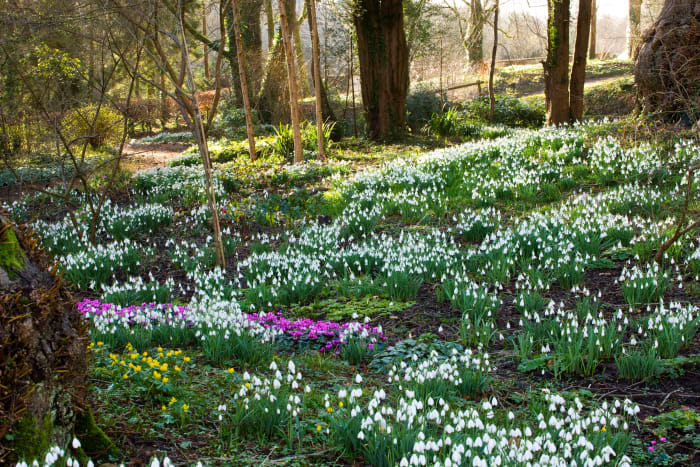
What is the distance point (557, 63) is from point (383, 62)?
4705 mm

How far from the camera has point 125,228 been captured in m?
7.92

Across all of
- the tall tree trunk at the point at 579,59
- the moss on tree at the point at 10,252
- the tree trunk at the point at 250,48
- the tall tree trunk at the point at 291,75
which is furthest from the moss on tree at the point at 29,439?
the tree trunk at the point at 250,48

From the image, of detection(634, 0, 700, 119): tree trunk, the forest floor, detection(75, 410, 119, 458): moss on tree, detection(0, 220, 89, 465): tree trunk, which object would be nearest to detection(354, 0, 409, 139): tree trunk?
the forest floor

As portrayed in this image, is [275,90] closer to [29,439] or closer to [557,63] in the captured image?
[557,63]

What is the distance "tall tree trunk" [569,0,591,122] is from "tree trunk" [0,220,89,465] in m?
12.7

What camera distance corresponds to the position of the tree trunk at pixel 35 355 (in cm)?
198

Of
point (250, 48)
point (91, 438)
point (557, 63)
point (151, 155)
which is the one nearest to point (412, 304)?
point (91, 438)

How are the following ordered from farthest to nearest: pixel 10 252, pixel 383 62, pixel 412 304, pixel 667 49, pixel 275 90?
pixel 275 90 < pixel 383 62 < pixel 667 49 < pixel 412 304 < pixel 10 252

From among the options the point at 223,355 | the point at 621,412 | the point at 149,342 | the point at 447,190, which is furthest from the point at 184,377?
the point at 447,190

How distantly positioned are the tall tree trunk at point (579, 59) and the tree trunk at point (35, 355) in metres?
12.7

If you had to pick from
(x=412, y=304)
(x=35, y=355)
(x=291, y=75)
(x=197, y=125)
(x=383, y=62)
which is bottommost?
(x=412, y=304)

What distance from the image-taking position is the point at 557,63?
1322cm

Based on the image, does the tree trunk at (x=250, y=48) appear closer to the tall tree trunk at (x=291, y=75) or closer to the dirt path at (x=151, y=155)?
the dirt path at (x=151, y=155)

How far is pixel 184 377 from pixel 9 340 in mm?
1467
